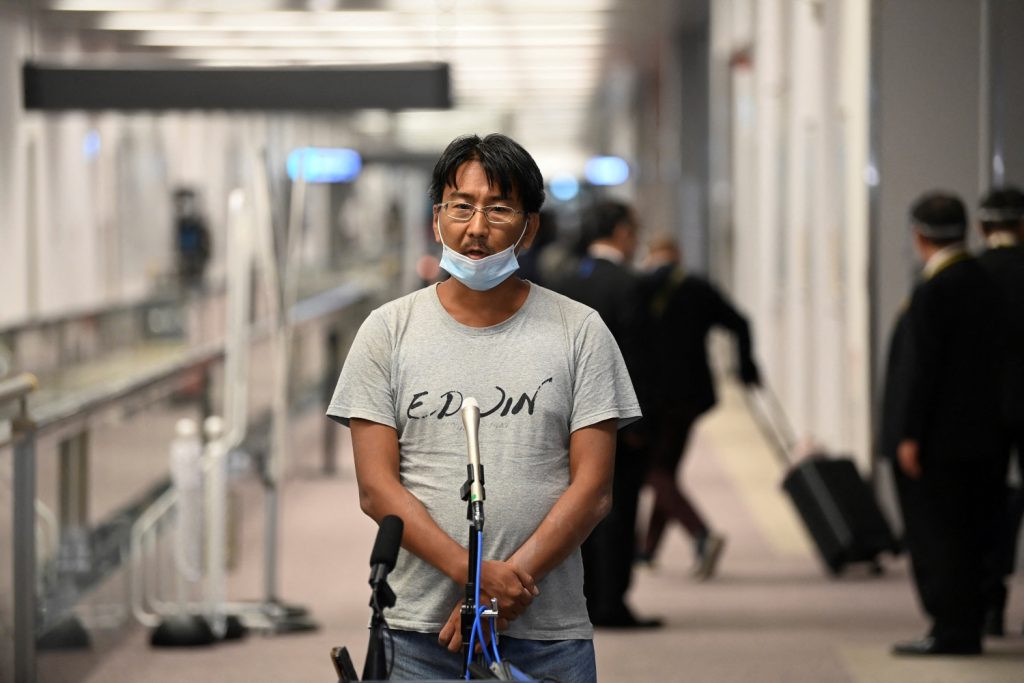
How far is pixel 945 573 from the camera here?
6500 millimetres

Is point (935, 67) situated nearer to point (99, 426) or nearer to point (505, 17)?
point (99, 426)

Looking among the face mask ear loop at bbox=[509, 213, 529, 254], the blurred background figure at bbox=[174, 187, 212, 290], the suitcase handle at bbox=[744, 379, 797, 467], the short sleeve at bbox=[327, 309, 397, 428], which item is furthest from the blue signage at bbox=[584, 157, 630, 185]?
the short sleeve at bbox=[327, 309, 397, 428]

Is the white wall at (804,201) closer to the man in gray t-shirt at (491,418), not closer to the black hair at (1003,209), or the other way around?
the black hair at (1003,209)

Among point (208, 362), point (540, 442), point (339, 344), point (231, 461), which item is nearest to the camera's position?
point (540, 442)

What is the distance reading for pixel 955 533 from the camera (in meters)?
6.50

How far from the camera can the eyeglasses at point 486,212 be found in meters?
3.10

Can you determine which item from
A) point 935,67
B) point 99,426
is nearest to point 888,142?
point 935,67

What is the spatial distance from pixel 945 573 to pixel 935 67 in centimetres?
392

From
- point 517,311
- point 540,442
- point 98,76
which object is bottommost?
point 540,442

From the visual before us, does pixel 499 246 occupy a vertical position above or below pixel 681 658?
above

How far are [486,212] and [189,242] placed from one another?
25.0m

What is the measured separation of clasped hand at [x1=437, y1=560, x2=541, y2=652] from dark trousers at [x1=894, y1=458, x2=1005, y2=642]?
12.5 ft

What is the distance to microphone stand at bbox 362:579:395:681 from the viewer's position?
2816 millimetres

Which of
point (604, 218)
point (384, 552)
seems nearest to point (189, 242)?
point (604, 218)
